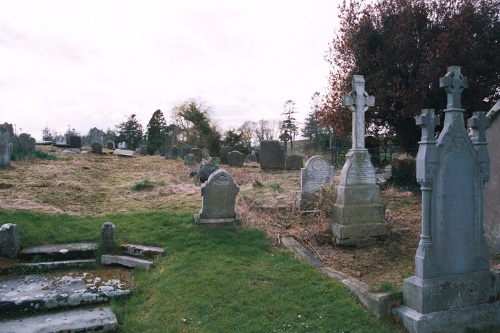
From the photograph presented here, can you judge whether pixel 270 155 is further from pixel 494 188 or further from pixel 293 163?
pixel 494 188

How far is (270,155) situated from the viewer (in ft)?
64.6

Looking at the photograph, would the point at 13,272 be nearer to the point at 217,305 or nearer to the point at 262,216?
the point at 217,305

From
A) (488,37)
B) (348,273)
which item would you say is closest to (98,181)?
(348,273)

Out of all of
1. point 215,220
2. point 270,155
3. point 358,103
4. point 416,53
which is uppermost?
point 416,53

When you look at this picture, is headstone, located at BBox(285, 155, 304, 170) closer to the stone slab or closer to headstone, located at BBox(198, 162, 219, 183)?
headstone, located at BBox(198, 162, 219, 183)

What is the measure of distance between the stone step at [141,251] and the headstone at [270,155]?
13229 millimetres

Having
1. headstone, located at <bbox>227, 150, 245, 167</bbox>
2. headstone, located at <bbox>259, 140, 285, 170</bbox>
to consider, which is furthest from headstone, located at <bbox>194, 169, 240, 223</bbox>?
headstone, located at <bbox>227, 150, 245, 167</bbox>

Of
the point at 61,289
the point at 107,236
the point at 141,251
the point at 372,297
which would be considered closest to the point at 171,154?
the point at 107,236

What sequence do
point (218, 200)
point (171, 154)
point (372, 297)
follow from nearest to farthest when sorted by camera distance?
point (372, 297) → point (218, 200) → point (171, 154)

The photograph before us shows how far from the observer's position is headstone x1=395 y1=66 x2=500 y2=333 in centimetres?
411

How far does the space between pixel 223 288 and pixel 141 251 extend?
2.22 metres

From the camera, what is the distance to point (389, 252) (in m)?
6.78

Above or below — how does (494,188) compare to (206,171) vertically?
below

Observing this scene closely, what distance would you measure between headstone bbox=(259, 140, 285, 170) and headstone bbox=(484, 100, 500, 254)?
13351 mm
